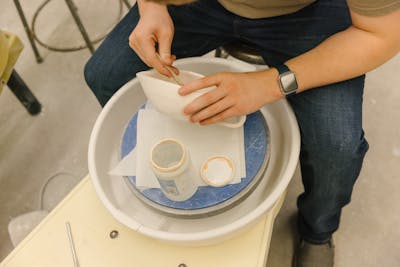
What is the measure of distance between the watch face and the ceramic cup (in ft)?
0.37

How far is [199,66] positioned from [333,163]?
40 centimetres

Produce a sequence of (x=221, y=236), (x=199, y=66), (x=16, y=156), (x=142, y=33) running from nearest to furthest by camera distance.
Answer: (x=221, y=236) < (x=142, y=33) < (x=199, y=66) < (x=16, y=156)

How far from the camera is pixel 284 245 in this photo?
4.00 ft

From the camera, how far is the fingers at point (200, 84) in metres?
0.74

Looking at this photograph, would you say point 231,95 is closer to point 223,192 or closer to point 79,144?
point 223,192

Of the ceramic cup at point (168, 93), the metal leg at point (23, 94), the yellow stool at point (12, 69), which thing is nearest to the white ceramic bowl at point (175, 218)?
the ceramic cup at point (168, 93)

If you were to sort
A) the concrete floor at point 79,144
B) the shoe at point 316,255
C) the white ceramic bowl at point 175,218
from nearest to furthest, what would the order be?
the white ceramic bowl at point 175,218 < the shoe at point 316,255 < the concrete floor at point 79,144

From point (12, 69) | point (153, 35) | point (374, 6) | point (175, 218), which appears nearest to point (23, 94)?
point (12, 69)

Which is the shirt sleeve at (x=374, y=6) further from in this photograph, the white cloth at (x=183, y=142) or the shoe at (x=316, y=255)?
the shoe at (x=316, y=255)

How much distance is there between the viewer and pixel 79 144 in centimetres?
152

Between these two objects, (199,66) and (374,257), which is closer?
(199,66)

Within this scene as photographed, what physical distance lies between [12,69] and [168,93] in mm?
861

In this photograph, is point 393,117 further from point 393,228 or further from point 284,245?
point 284,245

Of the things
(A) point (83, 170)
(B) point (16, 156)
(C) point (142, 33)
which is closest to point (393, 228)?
(C) point (142, 33)
